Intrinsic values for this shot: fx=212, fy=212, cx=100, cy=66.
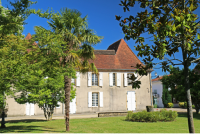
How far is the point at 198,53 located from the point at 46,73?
7.54m

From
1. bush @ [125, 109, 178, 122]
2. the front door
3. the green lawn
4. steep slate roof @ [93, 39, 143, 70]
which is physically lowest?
the green lawn

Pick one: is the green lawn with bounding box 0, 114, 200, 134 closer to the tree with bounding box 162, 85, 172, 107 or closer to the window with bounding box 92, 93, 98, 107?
the window with bounding box 92, 93, 98, 107

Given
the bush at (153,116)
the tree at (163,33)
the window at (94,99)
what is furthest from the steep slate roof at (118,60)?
the tree at (163,33)

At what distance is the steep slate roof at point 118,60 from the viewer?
2514 cm

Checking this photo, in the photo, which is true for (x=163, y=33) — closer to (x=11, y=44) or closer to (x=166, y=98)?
(x=11, y=44)

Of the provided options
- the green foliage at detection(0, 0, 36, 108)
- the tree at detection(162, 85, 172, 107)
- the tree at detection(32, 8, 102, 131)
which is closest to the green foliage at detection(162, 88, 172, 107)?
the tree at detection(162, 85, 172, 107)

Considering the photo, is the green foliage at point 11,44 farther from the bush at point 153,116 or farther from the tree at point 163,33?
the bush at point 153,116

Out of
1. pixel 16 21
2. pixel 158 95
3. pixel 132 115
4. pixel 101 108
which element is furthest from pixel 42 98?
pixel 158 95

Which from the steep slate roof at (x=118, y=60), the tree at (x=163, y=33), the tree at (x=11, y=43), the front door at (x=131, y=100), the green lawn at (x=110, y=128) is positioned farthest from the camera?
the steep slate roof at (x=118, y=60)

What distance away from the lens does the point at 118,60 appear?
85.5 ft

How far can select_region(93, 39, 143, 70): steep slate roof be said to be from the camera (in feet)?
82.5

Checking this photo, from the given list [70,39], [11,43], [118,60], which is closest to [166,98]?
[118,60]

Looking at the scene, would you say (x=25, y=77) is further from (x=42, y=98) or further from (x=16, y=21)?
(x=42, y=98)

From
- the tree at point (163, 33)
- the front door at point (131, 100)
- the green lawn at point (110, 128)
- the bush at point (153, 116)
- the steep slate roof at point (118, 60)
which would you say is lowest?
the green lawn at point (110, 128)
